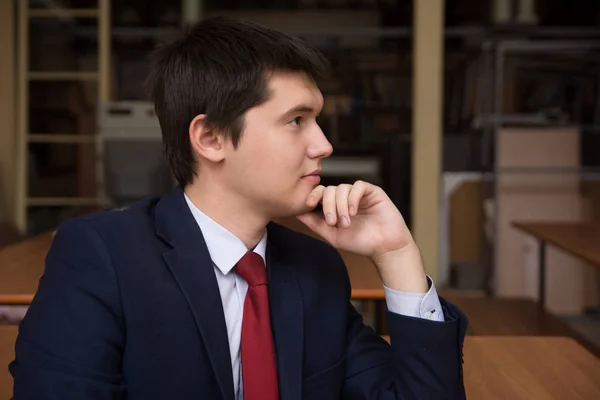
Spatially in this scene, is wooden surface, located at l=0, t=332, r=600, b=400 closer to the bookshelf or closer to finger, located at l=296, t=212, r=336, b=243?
finger, located at l=296, t=212, r=336, b=243

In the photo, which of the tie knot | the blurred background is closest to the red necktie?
the tie knot

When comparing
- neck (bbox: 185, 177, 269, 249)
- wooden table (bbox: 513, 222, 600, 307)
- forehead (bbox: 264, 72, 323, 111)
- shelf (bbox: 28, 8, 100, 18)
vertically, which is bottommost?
wooden table (bbox: 513, 222, 600, 307)

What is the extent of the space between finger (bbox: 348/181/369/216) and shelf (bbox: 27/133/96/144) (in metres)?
4.48

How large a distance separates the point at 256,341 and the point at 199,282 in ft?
0.38

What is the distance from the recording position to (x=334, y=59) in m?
5.78

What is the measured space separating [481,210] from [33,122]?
10.7ft

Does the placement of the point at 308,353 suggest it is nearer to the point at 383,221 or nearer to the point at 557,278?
the point at 383,221

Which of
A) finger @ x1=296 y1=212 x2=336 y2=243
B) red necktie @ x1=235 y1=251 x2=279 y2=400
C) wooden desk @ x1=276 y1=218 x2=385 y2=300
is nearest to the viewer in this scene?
red necktie @ x1=235 y1=251 x2=279 y2=400

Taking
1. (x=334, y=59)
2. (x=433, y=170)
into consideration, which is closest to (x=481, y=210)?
(x=433, y=170)

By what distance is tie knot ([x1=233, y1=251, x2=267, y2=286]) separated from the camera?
1004 millimetres

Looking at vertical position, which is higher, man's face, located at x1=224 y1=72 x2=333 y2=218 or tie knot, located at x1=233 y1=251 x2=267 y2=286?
man's face, located at x1=224 y1=72 x2=333 y2=218

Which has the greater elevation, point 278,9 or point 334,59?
point 278,9

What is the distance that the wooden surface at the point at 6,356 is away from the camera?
3.98 feet

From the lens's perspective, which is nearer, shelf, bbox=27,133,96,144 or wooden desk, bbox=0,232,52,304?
wooden desk, bbox=0,232,52,304
